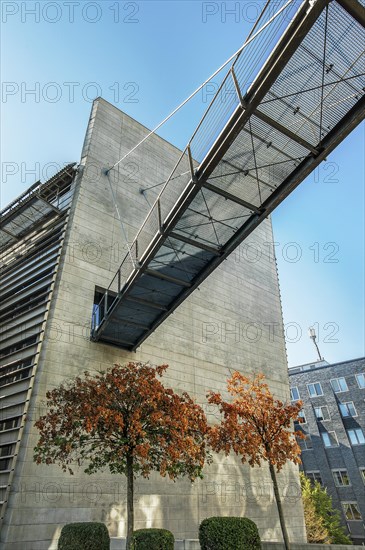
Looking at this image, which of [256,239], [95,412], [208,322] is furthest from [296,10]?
[256,239]

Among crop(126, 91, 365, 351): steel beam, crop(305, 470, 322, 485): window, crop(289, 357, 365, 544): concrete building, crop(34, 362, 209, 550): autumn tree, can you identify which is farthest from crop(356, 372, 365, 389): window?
crop(34, 362, 209, 550): autumn tree

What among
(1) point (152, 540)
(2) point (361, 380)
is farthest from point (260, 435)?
(2) point (361, 380)

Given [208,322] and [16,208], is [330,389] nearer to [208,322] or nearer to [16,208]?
[208,322]

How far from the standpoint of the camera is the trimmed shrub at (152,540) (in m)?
9.16

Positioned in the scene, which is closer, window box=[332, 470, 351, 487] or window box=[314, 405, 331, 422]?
window box=[332, 470, 351, 487]

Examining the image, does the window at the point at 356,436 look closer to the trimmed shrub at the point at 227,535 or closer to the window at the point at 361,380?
the window at the point at 361,380

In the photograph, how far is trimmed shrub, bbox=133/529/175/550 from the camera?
9.16m

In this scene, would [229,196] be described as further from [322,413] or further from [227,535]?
[322,413]

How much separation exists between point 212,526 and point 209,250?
765 centimetres

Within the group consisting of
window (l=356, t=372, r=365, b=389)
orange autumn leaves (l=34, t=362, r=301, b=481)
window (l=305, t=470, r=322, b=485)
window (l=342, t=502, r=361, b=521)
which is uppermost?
window (l=356, t=372, r=365, b=389)

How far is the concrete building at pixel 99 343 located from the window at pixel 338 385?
18.7 metres

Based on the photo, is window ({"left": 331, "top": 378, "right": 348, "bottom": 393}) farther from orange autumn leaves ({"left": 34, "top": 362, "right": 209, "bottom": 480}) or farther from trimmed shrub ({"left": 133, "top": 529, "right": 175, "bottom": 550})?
trimmed shrub ({"left": 133, "top": 529, "right": 175, "bottom": 550})

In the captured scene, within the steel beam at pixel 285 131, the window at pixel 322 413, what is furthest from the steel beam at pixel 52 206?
the window at pixel 322 413

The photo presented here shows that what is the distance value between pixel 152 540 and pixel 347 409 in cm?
3478
